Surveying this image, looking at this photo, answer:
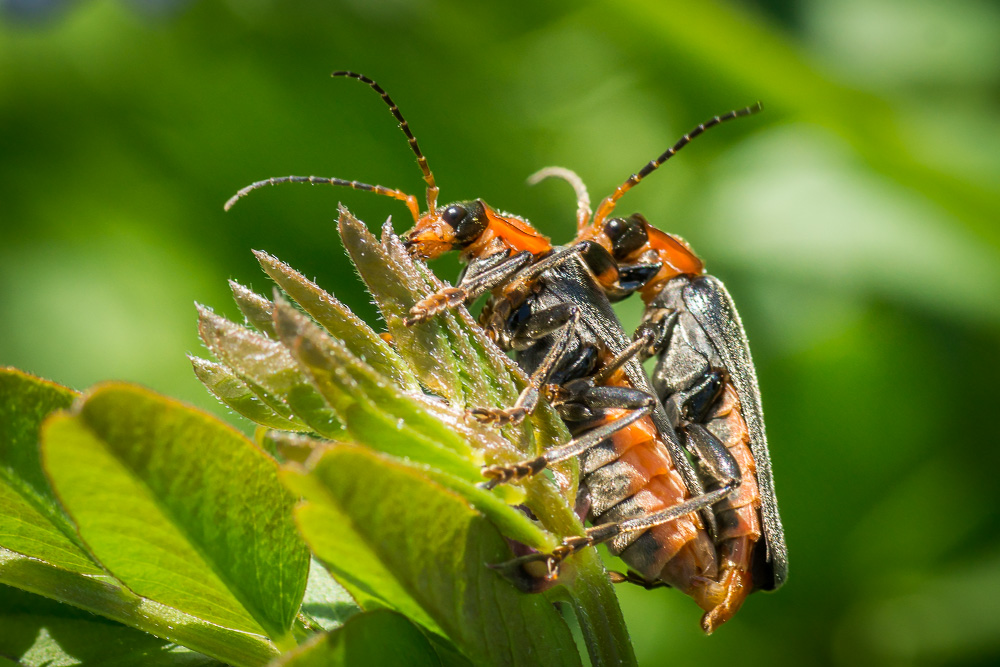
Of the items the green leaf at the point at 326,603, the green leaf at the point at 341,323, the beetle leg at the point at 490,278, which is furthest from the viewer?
the beetle leg at the point at 490,278

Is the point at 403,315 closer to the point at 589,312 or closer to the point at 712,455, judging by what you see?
the point at 589,312

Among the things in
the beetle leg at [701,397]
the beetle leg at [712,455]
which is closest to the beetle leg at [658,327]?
the beetle leg at [701,397]

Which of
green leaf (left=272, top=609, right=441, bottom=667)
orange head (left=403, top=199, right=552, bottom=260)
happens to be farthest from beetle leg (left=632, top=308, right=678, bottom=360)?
green leaf (left=272, top=609, right=441, bottom=667)

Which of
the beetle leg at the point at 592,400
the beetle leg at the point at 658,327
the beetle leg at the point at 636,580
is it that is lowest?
the beetle leg at the point at 636,580

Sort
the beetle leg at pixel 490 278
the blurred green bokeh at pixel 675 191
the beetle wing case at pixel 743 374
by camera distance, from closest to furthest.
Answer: the beetle leg at pixel 490 278
the beetle wing case at pixel 743 374
the blurred green bokeh at pixel 675 191

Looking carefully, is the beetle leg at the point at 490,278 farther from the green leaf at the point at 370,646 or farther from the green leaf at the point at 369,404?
the green leaf at the point at 370,646

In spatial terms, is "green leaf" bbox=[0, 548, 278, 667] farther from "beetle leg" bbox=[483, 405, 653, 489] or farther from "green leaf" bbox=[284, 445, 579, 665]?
"beetle leg" bbox=[483, 405, 653, 489]

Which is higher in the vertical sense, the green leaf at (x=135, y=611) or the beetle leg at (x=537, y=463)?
the beetle leg at (x=537, y=463)

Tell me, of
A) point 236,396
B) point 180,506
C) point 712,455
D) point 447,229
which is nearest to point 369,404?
point 180,506
